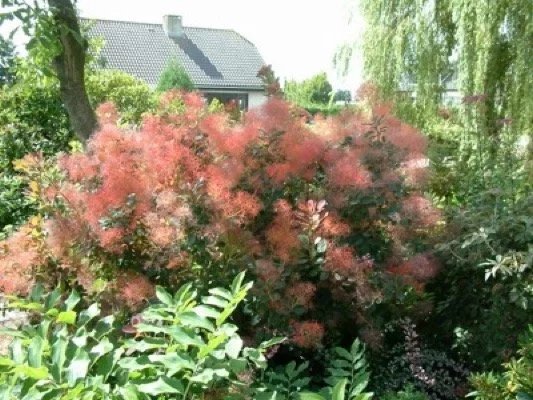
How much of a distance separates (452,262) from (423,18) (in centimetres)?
527

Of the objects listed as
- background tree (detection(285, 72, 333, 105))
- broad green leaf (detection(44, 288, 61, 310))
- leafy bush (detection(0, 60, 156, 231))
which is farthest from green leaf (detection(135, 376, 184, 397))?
background tree (detection(285, 72, 333, 105))

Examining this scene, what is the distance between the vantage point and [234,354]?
6.44 ft

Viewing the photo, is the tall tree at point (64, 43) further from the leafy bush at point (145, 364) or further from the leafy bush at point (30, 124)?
the leafy bush at point (30, 124)

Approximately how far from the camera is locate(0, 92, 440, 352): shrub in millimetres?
2643

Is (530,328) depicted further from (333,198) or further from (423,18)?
(423,18)

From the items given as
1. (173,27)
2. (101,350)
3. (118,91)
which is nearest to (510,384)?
(101,350)

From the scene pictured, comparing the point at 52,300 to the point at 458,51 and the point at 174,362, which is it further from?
the point at 458,51

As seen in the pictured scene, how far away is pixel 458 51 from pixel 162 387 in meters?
6.44

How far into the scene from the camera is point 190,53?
3206 centimetres

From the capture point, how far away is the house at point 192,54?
98.5 feet

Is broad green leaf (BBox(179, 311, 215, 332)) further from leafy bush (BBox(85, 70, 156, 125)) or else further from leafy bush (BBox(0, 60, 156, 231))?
leafy bush (BBox(85, 70, 156, 125))

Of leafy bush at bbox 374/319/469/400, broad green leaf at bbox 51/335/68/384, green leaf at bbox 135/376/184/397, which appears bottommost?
leafy bush at bbox 374/319/469/400

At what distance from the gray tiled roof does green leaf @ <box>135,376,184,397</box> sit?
27831mm

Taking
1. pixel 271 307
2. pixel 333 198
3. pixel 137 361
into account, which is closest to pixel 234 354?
pixel 137 361
